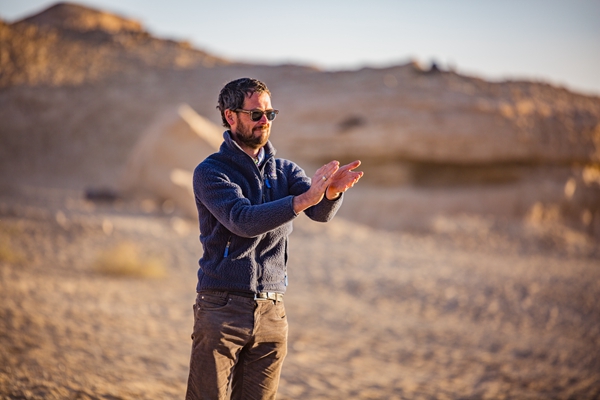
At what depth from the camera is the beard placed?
7.64 ft

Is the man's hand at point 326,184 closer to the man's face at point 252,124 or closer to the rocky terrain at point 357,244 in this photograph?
the man's face at point 252,124

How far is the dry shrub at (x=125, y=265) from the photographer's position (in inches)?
316

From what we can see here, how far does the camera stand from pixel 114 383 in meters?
4.13

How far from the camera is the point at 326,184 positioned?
208cm

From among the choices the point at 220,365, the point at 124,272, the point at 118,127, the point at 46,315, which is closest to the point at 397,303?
the point at 124,272

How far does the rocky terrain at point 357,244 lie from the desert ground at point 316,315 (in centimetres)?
3

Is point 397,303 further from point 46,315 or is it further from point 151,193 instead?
point 151,193

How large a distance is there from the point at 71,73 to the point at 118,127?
5530 mm

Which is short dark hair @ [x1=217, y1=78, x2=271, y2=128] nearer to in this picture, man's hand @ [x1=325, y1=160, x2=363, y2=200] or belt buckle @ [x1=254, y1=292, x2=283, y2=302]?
man's hand @ [x1=325, y1=160, x2=363, y2=200]

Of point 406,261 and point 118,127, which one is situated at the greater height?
point 118,127

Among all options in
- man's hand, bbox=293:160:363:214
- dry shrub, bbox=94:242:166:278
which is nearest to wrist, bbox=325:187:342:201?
man's hand, bbox=293:160:363:214

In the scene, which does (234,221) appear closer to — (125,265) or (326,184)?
(326,184)

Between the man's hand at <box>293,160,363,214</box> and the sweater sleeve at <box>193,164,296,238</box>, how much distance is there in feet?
0.15

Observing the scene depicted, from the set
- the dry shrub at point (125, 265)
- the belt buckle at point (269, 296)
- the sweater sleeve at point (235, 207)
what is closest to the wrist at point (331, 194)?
the sweater sleeve at point (235, 207)
